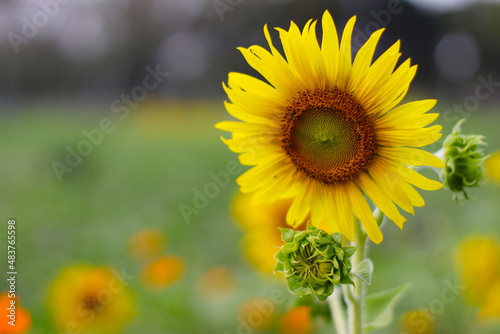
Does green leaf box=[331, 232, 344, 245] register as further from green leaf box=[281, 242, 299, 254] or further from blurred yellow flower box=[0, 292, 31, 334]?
blurred yellow flower box=[0, 292, 31, 334]

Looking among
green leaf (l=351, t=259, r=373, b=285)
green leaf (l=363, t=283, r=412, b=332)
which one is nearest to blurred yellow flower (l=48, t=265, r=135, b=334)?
green leaf (l=363, t=283, r=412, b=332)

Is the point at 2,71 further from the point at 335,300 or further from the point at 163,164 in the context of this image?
the point at 335,300

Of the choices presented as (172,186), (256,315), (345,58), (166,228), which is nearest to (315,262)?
(345,58)

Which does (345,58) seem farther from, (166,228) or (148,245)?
(166,228)

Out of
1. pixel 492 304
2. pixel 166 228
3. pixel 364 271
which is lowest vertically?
pixel 492 304

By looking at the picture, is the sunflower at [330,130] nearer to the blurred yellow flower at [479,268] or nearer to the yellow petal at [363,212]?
the yellow petal at [363,212]

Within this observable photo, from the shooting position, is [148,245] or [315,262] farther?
[148,245]
